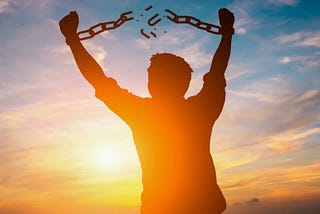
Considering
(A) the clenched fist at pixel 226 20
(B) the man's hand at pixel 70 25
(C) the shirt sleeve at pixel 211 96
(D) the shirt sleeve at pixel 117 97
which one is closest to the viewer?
(D) the shirt sleeve at pixel 117 97

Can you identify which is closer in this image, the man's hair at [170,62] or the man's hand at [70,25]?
the man's hair at [170,62]

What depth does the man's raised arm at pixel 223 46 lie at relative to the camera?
713 centimetres

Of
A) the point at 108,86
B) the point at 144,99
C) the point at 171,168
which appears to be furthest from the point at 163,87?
the point at 171,168

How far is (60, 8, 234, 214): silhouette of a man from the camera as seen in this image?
20.7 feet

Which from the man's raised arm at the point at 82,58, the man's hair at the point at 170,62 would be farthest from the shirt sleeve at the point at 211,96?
the man's raised arm at the point at 82,58

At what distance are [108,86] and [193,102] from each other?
143 centimetres

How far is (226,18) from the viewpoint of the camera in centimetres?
779

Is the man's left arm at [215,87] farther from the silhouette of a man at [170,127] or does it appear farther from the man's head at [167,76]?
the man's head at [167,76]

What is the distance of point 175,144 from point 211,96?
1.07m

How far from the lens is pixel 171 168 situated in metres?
6.46

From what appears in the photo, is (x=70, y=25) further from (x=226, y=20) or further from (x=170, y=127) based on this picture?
(x=226, y=20)

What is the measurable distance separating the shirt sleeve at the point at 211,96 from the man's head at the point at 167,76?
447 mm

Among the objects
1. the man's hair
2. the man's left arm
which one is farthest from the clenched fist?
the man's hair

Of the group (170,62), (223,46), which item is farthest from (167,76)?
(223,46)
